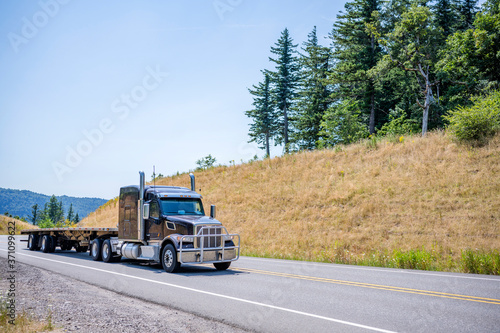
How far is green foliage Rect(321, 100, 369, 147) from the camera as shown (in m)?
47.2

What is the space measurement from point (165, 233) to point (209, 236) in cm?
177

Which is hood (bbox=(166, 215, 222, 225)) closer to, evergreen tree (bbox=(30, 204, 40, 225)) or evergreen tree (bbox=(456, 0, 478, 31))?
evergreen tree (bbox=(456, 0, 478, 31))

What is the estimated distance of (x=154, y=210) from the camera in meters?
13.8

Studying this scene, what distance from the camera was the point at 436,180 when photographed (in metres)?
22.9

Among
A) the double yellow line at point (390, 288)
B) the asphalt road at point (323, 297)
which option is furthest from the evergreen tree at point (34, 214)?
the double yellow line at point (390, 288)

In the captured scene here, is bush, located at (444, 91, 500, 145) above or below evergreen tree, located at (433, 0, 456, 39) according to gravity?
below

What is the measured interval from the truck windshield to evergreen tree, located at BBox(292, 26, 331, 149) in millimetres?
45617

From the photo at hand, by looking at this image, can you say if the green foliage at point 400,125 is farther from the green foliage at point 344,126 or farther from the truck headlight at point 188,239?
the truck headlight at point 188,239

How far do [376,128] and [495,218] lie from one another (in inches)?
1370

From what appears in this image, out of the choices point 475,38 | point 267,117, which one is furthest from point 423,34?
point 267,117

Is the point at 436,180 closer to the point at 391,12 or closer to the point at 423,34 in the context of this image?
the point at 423,34

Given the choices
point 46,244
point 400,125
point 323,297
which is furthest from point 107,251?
point 400,125

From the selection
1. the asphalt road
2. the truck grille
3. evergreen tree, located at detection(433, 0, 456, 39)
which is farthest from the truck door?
evergreen tree, located at detection(433, 0, 456, 39)

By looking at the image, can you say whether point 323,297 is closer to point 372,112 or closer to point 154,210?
point 154,210
